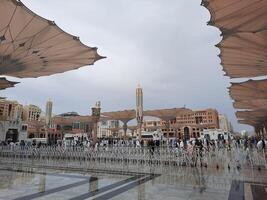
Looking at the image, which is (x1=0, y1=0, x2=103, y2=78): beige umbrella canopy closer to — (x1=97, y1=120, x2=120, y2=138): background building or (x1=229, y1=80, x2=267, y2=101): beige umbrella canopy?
(x1=229, y1=80, x2=267, y2=101): beige umbrella canopy

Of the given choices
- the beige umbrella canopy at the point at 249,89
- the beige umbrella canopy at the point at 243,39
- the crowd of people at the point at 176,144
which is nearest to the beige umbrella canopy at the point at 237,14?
the beige umbrella canopy at the point at 243,39

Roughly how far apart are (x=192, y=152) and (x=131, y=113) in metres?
23.8

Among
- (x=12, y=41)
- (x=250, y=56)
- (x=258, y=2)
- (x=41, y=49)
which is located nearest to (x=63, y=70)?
(x=41, y=49)

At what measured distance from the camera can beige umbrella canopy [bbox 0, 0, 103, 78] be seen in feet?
21.9

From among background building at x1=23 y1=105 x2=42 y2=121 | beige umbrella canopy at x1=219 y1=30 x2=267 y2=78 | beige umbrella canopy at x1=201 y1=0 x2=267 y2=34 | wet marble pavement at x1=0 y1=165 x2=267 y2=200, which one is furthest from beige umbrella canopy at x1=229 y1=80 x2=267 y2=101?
background building at x1=23 y1=105 x2=42 y2=121

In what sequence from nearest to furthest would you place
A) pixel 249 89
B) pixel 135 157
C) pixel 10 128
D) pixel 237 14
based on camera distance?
pixel 237 14 < pixel 249 89 < pixel 135 157 < pixel 10 128

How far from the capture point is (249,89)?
1112cm

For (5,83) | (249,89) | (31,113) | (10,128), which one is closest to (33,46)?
(5,83)

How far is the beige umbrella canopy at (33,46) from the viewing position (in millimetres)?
6665

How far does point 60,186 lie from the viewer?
6777 millimetres

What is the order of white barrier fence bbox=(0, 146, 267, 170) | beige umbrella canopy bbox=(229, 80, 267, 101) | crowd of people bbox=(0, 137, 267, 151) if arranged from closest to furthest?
beige umbrella canopy bbox=(229, 80, 267, 101) → white barrier fence bbox=(0, 146, 267, 170) → crowd of people bbox=(0, 137, 267, 151)

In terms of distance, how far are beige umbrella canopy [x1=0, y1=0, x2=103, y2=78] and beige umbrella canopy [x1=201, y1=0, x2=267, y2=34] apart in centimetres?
454

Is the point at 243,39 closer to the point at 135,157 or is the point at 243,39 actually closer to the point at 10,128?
the point at 135,157

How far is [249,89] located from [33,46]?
941cm
